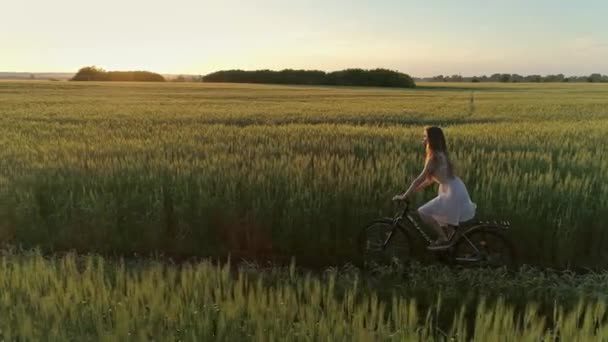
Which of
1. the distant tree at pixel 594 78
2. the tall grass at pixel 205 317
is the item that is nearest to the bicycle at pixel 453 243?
the tall grass at pixel 205 317

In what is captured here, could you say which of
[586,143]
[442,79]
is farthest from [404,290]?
[442,79]

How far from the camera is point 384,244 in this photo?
4.99 meters

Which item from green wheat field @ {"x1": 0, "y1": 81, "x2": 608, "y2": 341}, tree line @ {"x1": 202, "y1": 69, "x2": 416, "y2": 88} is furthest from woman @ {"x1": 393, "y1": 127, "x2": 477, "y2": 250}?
tree line @ {"x1": 202, "y1": 69, "x2": 416, "y2": 88}

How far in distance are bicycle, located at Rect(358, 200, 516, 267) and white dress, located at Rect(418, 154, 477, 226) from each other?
15 centimetres

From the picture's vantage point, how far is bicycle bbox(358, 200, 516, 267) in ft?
15.7

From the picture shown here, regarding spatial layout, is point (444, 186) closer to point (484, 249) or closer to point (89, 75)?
point (484, 249)

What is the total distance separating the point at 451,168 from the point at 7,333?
3.82 m

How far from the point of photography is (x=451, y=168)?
4.76m

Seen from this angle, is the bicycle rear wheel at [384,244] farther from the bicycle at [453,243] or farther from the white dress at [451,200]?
the white dress at [451,200]

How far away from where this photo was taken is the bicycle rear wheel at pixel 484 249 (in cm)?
479

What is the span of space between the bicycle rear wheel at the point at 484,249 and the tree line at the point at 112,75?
100.0m

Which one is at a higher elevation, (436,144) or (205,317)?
(436,144)

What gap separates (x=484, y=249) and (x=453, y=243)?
0.31m

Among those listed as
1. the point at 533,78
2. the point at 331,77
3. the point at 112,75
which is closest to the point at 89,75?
the point at 112,75
